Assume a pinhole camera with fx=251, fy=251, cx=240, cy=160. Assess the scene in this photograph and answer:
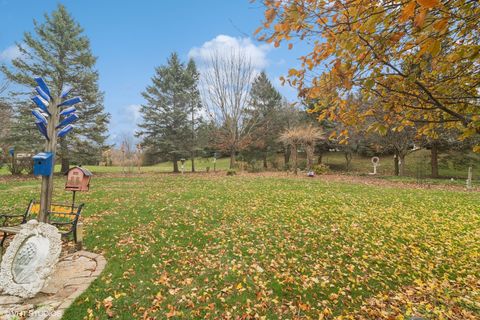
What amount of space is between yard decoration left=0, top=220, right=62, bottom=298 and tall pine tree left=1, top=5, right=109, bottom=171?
54.1 ft

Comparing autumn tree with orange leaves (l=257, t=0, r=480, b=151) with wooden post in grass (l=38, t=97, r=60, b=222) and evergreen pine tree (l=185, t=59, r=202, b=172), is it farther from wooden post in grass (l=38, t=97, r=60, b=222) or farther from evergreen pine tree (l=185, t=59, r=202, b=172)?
evergreen pine tree (l=185, t=59, r=202, b=172)

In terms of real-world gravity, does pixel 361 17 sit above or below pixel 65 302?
above

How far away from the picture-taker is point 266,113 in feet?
95.7

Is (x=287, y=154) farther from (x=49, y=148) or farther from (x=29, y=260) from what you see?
(x=29, y=260)

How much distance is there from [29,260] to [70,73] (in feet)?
60.2

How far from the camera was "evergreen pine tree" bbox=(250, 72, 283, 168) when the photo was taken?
2734cm

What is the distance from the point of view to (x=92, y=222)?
579 cm

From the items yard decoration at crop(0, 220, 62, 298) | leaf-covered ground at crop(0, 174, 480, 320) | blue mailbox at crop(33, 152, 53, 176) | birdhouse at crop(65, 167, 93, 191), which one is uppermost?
blue mailbox at crop(33, 152, 53, 176)

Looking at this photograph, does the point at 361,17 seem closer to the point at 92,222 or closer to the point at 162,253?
the point at 162,253

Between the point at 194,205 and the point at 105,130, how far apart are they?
47.6ft

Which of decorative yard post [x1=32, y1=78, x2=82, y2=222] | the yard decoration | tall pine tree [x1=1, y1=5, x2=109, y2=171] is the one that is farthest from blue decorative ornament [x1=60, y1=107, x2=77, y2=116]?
tall pine tree [x1=1, y1=5, x2=109, y2=171]

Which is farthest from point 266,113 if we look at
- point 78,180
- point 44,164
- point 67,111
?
point 44,164

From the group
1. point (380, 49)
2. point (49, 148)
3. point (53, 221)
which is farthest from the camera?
point (53, 221)

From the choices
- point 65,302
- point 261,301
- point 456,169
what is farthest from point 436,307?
point 456,169
